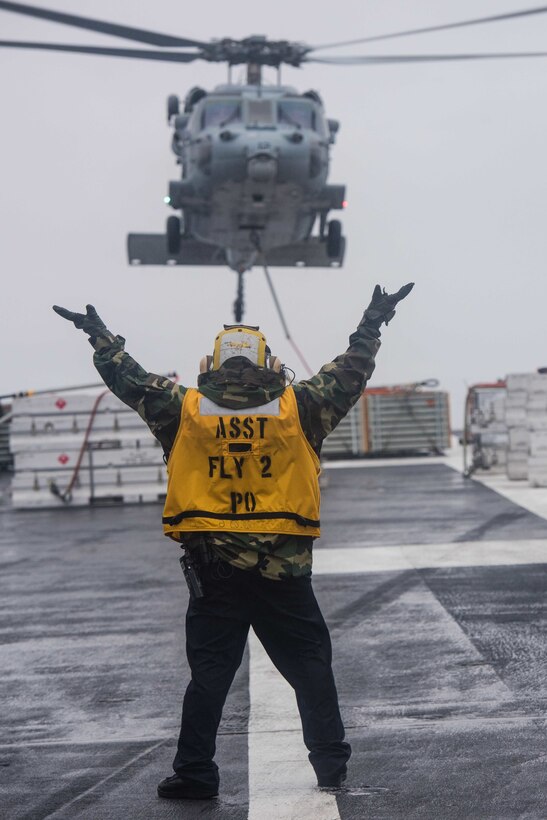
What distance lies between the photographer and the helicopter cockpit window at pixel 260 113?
22062mm

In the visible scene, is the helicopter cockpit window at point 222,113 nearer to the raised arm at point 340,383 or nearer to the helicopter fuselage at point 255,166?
the helicopter fuselage at point 255,166

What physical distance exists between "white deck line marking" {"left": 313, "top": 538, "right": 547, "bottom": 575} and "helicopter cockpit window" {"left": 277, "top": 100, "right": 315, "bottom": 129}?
11918mm

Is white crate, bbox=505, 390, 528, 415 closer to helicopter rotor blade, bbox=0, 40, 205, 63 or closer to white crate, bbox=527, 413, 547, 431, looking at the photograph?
white crate, bbox=527, 413, 547, 431

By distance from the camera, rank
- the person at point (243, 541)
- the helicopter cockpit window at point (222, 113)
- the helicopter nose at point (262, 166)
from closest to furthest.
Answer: the person at point (243, 541) < the helicopter nose at point (262, 166) < the helicopter cockpit window at point (222, 113)

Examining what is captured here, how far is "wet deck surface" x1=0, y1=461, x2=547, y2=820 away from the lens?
491cm

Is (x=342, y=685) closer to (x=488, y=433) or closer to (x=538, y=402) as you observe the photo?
(x=538, y=402)

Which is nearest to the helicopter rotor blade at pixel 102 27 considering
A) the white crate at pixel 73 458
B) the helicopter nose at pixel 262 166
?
the helicopter nose at pixel 262 166

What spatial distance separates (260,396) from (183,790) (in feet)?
5.65

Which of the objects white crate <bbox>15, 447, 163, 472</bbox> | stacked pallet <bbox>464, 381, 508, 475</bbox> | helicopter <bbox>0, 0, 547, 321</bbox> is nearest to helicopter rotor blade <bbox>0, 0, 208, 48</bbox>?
helicopter <bbox>0, 0, 547, 321</bbox>

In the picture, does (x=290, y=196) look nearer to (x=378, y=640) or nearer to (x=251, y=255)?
(x=251, y=255)

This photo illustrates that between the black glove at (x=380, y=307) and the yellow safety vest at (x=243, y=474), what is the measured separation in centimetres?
59

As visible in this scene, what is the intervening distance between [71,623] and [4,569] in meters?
3.51

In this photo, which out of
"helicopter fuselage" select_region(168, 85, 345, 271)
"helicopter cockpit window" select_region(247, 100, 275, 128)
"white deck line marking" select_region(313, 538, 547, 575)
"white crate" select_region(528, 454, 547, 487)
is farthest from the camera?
"helicopter cockpit window" select_region(247, 100, 275, 128)

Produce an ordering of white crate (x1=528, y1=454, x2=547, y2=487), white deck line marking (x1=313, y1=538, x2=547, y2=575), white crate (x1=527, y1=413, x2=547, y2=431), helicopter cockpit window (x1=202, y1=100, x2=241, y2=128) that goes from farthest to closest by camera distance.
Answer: helicopter cockpit window (x1=202, y1=100, x2=241, y2=128) < white crate (x1=527, y1=413, x2=547, y2=431) < white crate (x1=528, y1=454, x2=547, y2=487) < white deck line marking (x1=313, y1=538, x2=547, y2=575)
